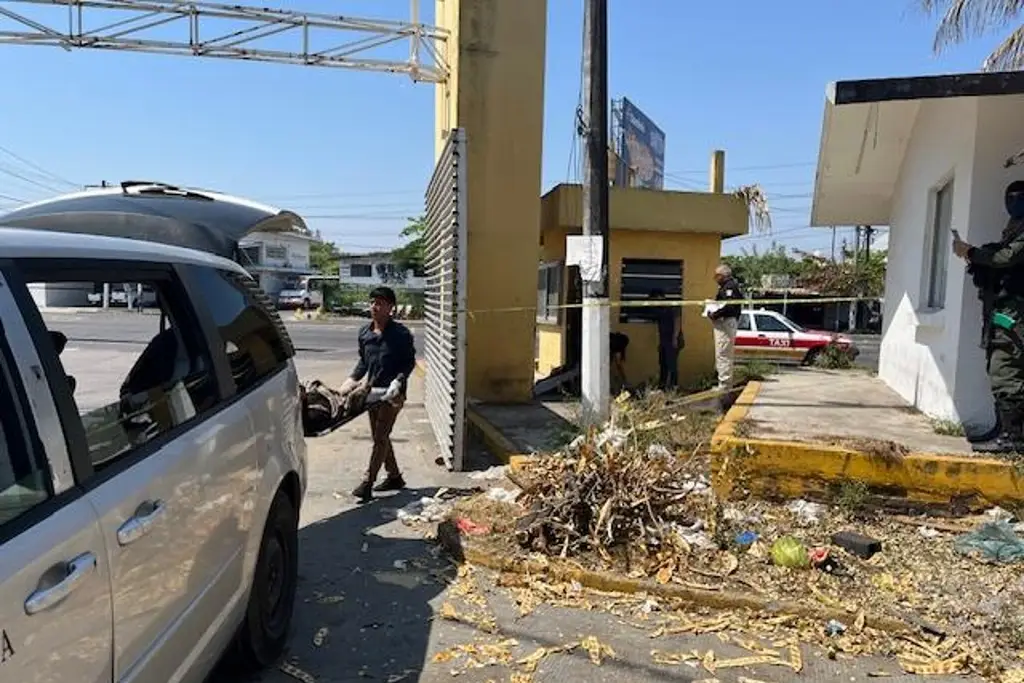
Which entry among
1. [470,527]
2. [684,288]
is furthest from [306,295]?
[470,527]

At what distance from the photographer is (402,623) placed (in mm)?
4289

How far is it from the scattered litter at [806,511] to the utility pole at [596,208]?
206 centimetres

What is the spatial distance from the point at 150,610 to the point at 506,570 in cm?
271

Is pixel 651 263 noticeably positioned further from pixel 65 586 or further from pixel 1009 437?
pixel 65 586

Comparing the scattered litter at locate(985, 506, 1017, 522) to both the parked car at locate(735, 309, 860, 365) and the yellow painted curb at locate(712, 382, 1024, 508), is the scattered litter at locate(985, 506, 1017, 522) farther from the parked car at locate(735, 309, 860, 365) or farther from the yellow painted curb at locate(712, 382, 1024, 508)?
the parked car at locate(735, 309, 860, 365)

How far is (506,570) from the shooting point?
15.8 ft

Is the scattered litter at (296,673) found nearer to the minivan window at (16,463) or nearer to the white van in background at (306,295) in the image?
the minivan window at (16,463)

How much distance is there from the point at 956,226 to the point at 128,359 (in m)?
5.95

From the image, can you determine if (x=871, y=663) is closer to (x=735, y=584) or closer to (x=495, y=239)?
Answer: (x=735, y=584)

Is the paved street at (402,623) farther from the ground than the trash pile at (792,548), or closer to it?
closer to it

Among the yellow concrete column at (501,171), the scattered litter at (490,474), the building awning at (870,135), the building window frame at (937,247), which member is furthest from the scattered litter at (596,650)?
the yellow concrete column at (501,171)

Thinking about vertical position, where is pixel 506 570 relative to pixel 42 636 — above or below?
below

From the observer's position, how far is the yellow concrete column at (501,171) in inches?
408

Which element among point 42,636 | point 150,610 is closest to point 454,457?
point 150,610
